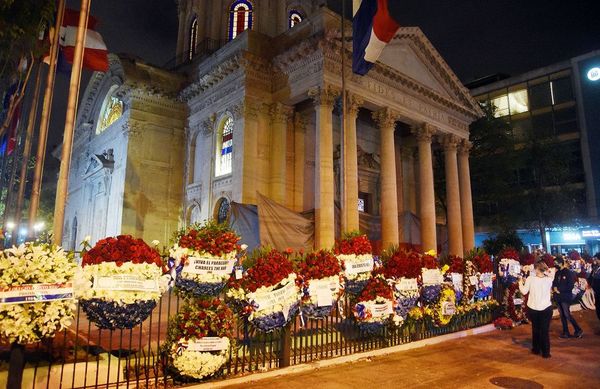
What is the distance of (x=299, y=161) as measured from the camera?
23109 mm

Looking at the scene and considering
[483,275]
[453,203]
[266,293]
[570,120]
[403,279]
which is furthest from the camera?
[570,120]

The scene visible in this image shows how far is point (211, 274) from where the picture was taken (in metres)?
7.05

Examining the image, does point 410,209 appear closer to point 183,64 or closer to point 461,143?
point 461,143

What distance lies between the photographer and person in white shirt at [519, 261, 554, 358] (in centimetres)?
900

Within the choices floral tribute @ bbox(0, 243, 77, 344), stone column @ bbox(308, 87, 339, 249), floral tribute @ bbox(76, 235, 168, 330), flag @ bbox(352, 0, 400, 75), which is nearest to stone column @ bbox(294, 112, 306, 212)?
stone column @ bbox(308, 87, 339, 249)

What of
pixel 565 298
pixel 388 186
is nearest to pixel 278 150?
pixel 388 186

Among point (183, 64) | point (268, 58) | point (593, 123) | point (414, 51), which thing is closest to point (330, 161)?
point (268, 58)

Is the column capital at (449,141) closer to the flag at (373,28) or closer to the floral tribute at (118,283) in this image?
the flag at (373,28)

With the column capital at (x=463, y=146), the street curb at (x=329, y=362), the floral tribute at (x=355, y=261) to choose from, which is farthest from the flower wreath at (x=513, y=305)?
the column capital at (x=463, y=146)

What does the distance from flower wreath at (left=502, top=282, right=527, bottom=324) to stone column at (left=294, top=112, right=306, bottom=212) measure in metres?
11.4

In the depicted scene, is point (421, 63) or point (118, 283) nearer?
point (118, 283)

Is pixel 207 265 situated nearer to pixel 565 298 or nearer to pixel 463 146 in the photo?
pixel 565 298

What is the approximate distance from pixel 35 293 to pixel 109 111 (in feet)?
93.1

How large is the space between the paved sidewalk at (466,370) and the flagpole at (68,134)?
4775 mm
